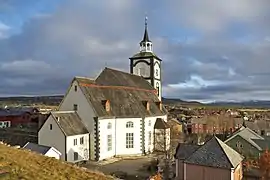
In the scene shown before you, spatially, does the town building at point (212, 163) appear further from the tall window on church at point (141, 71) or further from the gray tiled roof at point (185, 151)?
the tall window on church at point (141, 71)

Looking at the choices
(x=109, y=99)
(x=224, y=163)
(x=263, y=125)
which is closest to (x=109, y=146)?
(x=109, y=99)

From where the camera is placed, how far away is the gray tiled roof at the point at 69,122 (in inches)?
1166

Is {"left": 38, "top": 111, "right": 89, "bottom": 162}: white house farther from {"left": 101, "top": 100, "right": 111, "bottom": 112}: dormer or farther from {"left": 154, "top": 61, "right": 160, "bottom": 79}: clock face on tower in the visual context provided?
{"left": 154, "top": 61, "right": 160, "bottom": 79}: clock face on tower

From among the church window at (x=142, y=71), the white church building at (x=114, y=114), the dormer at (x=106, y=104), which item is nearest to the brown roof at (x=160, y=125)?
the white church building at (x=114, y=114)

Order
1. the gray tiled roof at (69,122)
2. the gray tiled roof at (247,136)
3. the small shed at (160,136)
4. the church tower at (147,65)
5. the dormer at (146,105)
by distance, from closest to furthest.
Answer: the gray tiled roof at (69,122) → the gray tiled roof at (247,136) → the dormer at (146,105) → the small shed at (160,136) → the church tower at (147,65)

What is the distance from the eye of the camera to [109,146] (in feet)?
110

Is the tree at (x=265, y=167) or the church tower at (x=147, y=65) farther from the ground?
the church tower at (x=147, y=65)

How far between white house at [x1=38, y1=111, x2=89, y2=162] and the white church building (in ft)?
0.31

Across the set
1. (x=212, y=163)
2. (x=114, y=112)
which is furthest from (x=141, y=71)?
(x=212, y=163)

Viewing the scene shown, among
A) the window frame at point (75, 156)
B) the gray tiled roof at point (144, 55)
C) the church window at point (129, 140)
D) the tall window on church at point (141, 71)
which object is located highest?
the gray tiled roof at point (144, 55)

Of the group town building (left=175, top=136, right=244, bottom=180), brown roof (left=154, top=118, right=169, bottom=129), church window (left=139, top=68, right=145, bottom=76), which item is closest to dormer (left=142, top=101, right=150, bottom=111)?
brown roof (left=154, top=118, right=169, bottom=129)

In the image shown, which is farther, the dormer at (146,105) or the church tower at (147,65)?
the church tower at (147,65)

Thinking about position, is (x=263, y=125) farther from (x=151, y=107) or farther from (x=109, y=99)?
(x=109, y=99)

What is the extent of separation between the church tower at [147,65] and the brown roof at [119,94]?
370 centimetres
